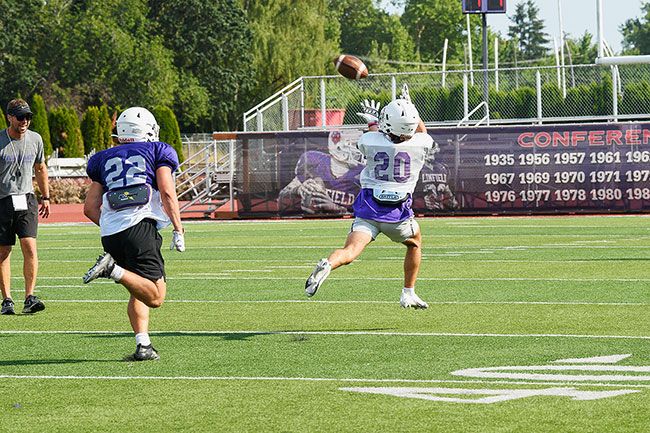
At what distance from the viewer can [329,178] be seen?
2862 cm

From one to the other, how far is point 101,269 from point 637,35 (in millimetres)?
141042

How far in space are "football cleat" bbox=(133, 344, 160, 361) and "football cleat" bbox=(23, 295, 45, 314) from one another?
319cm

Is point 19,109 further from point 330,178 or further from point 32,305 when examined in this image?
point 330,178

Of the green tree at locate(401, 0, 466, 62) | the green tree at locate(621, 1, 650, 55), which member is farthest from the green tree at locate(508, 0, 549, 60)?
the green tree at locate(401, 0, 466, 62)

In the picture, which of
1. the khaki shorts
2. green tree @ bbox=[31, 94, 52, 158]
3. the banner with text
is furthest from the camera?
green tree @ bbox=[31, 94, 52, 158]

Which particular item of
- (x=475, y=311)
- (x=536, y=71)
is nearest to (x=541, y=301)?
(x=475, y=311)

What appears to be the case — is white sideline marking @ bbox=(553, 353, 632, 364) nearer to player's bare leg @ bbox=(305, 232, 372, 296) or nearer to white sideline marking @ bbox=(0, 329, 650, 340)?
white sideline marking @ bbox=(0, 329, 650, 340)

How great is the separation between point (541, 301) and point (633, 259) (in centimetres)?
455

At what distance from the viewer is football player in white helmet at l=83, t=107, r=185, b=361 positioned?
27.0 feet

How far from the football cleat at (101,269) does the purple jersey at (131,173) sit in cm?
36

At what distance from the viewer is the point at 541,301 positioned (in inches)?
448

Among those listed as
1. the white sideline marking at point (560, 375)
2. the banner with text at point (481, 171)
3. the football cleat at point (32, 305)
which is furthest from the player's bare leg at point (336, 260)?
the banner with text at point (481, 171)

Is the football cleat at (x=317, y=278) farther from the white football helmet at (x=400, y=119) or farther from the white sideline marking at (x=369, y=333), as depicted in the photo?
the white football helmet at (x=400, y=119)

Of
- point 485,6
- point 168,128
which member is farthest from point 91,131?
point 485,6
